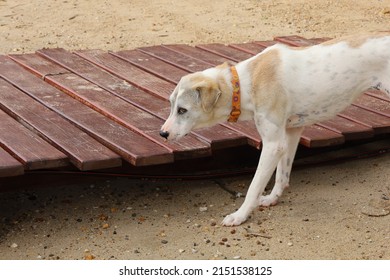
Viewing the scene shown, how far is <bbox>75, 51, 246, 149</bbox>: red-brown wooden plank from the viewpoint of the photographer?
18.8 ft

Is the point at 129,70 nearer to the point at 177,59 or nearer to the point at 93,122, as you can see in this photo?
the point at 177,59

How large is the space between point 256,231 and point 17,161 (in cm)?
144

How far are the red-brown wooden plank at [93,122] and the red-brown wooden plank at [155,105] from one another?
1.22 ft

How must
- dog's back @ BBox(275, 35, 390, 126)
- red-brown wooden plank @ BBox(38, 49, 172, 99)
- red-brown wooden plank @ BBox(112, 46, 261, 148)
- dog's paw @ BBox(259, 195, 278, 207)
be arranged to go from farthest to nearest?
1. red-brown wooden plank @ BBox(38, 49, 172, 99)
2. red-brown wooden plank @ BBox(112, 46, 261, 148)
3. dog's paw @ BBox(259, 195, 278, 207)
4. dog's back @ BBox(275, 35, 390, 126)

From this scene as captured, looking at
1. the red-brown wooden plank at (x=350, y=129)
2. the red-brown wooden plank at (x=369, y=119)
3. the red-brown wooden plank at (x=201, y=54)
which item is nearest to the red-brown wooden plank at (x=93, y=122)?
the red-brown wooden plank at (x=350, y=129)

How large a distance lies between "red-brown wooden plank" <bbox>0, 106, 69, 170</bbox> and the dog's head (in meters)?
0.66

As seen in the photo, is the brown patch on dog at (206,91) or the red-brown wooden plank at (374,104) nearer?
the brown patch on dog at (206,91)

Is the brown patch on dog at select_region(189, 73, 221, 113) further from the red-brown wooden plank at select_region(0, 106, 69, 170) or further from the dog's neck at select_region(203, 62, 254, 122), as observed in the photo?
the red-brown wooden plank at select_region(0, 106, 69, 170)

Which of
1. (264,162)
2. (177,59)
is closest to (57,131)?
(264,162)

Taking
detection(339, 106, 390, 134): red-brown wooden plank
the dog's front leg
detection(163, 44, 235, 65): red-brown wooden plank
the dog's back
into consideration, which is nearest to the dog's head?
the dog's front leg

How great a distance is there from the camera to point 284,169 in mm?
5746

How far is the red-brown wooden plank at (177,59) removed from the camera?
7.32m

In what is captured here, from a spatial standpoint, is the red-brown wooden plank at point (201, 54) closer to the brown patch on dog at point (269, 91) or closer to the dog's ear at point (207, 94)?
the brown patch on dog at point (269, 91)
